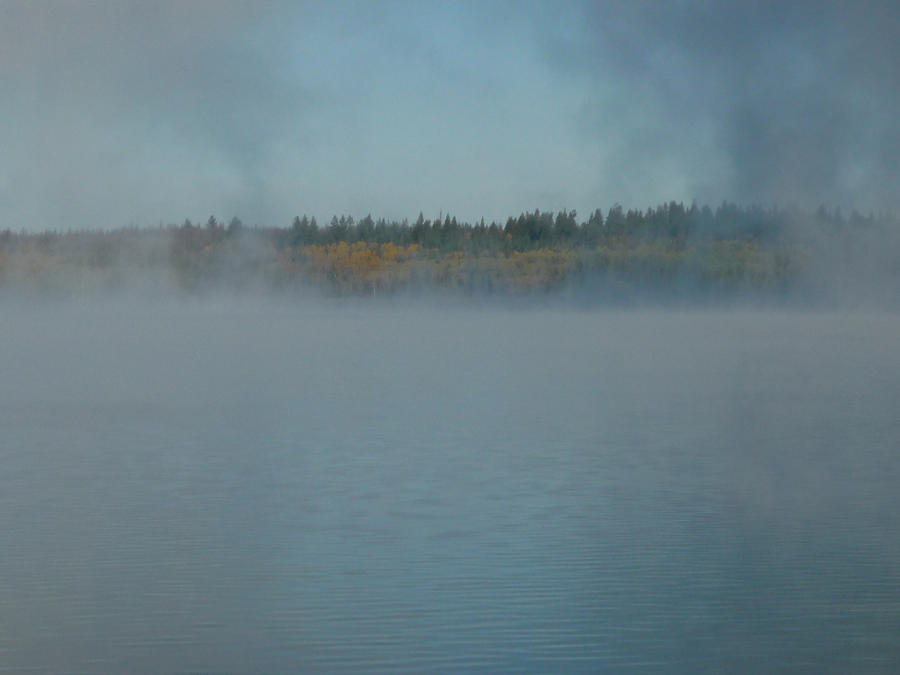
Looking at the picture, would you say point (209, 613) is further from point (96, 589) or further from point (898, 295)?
point (898, 295)

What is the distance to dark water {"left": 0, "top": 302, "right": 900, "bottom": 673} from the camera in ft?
25.1

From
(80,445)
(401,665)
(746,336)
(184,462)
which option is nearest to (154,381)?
(80,445)

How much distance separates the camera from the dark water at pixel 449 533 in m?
7.64

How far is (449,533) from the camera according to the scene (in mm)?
10633

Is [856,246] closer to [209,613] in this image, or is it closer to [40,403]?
[40,403]

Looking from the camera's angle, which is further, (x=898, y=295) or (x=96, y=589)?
(x=898, y=295)

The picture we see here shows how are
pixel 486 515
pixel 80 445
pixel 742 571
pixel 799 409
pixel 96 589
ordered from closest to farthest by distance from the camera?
pixel 96 589, pixel 742 571, pixel 486 515, pixel 80 445, pixel 799 409

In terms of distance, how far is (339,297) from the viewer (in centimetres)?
13725

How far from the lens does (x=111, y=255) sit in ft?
461

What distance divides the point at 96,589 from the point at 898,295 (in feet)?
388

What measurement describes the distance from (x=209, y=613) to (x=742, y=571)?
11.8 feet

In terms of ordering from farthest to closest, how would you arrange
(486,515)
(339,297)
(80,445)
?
(339,297) < (80,445) < (486,515)

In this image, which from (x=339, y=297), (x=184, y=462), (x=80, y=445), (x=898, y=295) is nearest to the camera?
(x=184, y=462)

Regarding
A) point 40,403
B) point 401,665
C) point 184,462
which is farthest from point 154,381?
point 401,665
